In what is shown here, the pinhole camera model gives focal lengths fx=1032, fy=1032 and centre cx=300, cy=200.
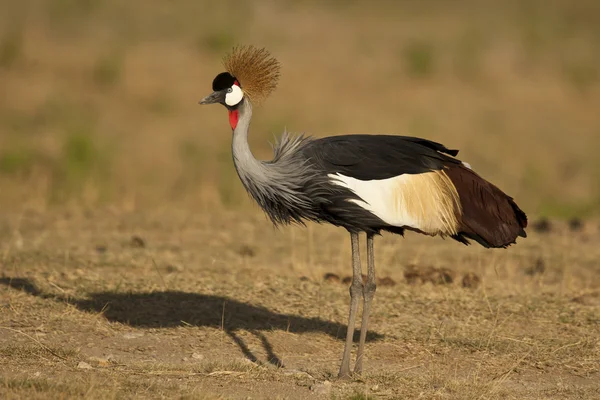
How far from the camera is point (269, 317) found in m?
7.30

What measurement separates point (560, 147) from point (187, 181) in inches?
242

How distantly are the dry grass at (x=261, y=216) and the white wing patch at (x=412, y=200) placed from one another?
903 millimetres

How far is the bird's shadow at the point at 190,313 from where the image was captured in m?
7.07

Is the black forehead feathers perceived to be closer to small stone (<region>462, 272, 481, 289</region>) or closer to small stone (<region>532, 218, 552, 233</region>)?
small stone (<region>462, 272, 481, 289</region>)

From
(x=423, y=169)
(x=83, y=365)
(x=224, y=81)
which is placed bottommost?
(x=83, y=365)

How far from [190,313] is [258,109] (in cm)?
911

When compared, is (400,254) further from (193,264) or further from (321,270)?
(193,264)

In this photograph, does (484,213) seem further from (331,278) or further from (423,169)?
(331,278)

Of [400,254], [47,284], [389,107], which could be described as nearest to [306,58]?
[389,107]

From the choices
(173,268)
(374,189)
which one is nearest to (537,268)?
(173,268)

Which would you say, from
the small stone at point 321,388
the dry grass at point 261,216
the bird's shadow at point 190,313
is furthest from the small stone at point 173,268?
the small stone at point 321,388

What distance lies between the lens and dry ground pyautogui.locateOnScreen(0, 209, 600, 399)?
582 centimetres

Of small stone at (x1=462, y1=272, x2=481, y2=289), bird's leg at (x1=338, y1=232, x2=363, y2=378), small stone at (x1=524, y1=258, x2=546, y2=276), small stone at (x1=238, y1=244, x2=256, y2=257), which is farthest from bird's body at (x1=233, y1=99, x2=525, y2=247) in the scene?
small stone at (x1=238, y1=244, x2=256, y2=257)

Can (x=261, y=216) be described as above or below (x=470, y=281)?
above
